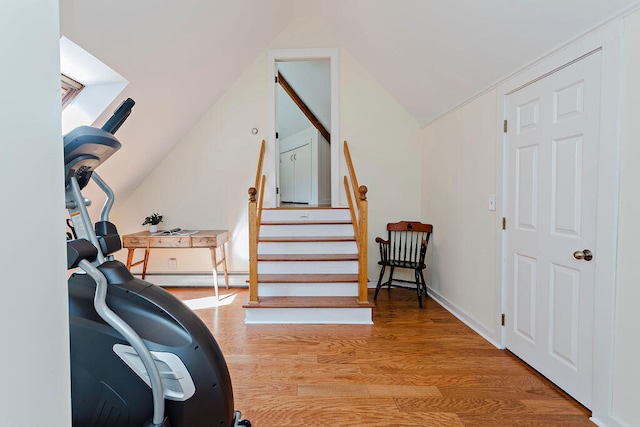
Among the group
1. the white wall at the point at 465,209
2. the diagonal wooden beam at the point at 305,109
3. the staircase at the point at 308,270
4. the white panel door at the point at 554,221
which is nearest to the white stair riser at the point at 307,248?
the staircase at the point at 308,270

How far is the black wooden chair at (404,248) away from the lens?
341 cm

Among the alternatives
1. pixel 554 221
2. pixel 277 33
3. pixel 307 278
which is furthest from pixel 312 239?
pixel 277 33

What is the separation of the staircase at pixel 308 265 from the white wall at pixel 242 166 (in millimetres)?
393

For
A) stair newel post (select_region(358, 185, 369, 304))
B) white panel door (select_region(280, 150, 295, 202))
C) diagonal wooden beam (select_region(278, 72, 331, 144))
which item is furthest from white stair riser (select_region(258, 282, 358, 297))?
white panel door (select_region(280, 150, 295, 202))

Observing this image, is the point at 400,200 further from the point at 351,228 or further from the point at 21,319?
→ the point at 21,319

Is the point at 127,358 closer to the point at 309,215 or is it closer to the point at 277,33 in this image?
the point at 309,215

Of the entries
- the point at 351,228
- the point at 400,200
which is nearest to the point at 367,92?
the point at 400,200

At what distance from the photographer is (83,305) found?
50.4 inches

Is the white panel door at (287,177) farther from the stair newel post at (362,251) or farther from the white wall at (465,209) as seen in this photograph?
the stair newel post at (362,251)

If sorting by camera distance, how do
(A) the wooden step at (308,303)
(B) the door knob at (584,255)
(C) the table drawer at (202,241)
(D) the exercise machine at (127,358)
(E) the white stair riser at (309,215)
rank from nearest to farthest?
(D) the exercise machine at (127,358) → (B) the door knob at (584,255) → (A) the wooden step at (308,303) → (C) the table drawer at (202,241) → (E) the white stair riser at (309,215)

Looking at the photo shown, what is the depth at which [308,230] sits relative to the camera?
12.0 ft

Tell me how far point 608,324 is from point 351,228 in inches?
94.8

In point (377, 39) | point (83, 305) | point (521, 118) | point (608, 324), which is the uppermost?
point (377, 39)

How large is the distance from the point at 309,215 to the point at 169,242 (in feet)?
5.30
